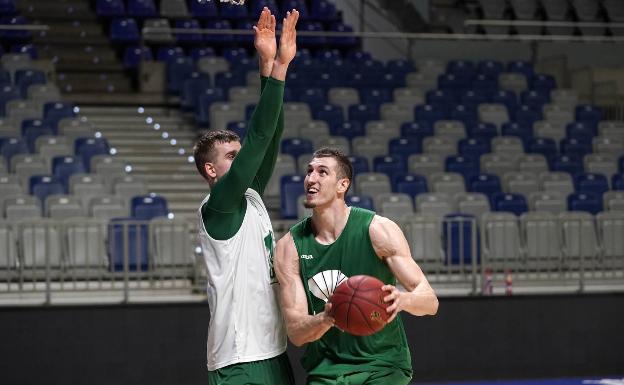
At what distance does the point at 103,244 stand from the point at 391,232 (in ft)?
22.1

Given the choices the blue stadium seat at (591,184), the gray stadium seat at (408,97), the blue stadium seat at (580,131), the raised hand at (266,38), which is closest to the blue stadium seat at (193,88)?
the gray stadium seat at (408,97)

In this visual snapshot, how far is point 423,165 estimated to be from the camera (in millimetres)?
15008

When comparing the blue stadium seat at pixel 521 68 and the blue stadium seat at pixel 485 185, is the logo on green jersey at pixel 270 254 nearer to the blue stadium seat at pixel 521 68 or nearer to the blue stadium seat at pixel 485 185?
the blue stadium seat at pixel 485 185

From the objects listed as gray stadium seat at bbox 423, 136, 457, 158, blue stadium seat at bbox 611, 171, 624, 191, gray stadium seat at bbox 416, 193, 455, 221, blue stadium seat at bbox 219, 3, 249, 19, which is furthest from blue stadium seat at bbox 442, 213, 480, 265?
blue stadium seat at bbox 219, 3, 249, 19

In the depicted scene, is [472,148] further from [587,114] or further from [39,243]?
[39,243]

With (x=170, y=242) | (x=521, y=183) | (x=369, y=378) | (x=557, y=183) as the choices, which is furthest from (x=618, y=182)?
(x=369, y=378)

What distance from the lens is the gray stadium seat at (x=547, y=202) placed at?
1392cm

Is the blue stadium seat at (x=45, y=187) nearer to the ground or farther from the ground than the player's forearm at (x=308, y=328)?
farther from the ground

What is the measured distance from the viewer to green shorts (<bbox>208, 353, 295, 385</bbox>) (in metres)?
4.77

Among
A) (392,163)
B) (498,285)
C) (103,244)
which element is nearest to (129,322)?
(103,244)

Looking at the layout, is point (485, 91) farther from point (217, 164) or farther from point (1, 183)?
point (217, 164)

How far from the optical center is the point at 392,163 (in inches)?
586

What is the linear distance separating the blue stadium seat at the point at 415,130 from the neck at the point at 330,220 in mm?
11177

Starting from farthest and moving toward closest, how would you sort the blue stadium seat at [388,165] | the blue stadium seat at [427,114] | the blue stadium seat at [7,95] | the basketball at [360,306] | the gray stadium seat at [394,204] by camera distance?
1. the blue stadium seat at [427,114]
2. the blue stadium seat at [7,95]
3. the blue stadium seat at [388,165]
4. the gray stadium seat at [394,204]
5. the basketball at [360,306]
